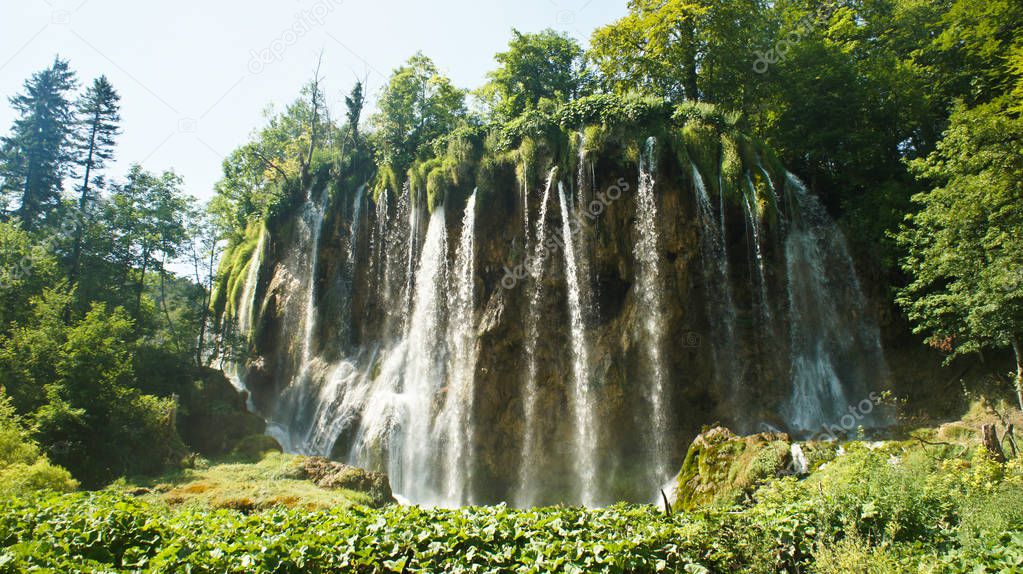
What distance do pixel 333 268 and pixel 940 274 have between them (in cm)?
2461

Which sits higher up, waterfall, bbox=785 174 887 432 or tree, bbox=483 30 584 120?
tree, bbox=483 30 584 120

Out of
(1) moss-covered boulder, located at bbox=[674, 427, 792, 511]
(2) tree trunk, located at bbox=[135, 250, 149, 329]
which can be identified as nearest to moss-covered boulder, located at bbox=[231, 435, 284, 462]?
(2) tree trunk, located at bbox=[135, 250, 149, 329]

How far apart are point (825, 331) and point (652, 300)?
5.70 m

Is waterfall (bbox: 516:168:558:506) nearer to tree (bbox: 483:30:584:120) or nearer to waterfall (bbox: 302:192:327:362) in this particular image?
tree (bbox: 483:30:584:120)

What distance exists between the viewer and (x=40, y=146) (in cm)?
3459

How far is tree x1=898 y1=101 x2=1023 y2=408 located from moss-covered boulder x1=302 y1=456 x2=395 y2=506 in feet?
53.1

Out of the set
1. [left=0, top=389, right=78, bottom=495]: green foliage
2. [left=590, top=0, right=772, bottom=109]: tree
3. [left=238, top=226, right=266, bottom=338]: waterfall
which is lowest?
[left=0, top=389, right=78, bottom=495]: green foliage

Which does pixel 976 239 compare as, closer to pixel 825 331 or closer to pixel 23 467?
pixel 825 331

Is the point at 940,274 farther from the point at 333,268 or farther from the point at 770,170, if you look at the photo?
the point at 333,268

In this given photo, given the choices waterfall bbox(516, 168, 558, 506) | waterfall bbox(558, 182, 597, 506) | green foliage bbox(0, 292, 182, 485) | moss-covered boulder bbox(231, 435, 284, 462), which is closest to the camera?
green foliage bbox(0, 292, 182, 485)

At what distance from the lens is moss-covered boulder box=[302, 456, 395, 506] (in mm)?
15375

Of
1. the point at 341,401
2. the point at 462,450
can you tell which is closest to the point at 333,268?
the point at 341,401

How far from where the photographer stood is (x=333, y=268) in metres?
28.3

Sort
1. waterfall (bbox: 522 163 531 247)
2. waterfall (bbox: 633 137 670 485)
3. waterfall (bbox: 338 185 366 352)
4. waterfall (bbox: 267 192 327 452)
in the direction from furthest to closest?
1. waterfall (bbox: 338 185 366 352)
2. waterfall (bbox: 267 192 327 452)
3. waterfall (bbox: 522 163 531 247)
4. waterfall (bbox: 633 137 670 485)
